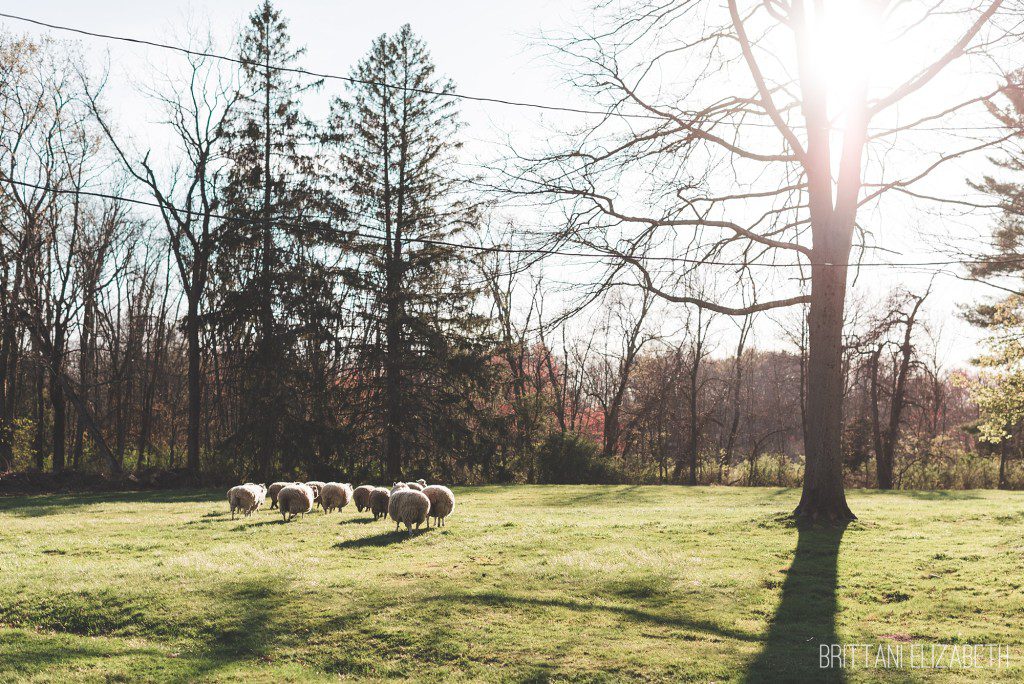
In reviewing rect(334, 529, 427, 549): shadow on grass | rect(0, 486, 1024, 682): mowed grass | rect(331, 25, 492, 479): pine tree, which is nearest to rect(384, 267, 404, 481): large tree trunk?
rect(331, 25, 492, 479): pine tree

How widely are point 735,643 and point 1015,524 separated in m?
9.22

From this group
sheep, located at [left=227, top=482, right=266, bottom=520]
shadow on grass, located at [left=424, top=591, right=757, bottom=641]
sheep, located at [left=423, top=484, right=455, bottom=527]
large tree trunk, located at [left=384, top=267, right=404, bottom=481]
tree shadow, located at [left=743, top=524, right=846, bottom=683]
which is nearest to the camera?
tree shadow, located at [left=743, top=524, right=846, bottom=683]

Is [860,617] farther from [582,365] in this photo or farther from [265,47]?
[582,365]

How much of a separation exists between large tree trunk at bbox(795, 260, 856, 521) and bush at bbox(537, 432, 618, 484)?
1494cm

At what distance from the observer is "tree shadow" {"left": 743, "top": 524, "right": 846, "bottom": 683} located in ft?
18.9

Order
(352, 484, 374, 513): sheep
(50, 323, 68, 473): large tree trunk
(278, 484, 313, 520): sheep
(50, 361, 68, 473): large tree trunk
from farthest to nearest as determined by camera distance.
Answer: (50, 361, 68, 473): large tree trunk
(50, 323, 68, 473): large tree trunk
(352, 484, 374, 513): sheep
(278, 484, 313, 520): sheep

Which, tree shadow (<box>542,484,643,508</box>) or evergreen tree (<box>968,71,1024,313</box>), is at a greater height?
evergreen tree (<box>968,71,1024,313</box>)

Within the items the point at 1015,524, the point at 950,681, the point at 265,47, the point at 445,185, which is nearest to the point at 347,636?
the point at 950,681

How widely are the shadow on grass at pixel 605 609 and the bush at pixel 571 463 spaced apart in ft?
65.6

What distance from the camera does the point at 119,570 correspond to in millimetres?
9125

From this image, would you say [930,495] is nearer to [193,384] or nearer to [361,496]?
[361,496]

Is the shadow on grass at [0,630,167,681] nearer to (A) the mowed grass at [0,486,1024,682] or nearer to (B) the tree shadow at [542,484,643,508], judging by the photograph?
(A) the mowed grass at [0,486,1024,682]

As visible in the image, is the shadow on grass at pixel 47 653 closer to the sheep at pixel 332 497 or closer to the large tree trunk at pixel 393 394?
the sheep at pixel 332 497

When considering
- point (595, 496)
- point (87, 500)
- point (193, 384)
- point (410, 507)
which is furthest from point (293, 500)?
point (193, 384)
